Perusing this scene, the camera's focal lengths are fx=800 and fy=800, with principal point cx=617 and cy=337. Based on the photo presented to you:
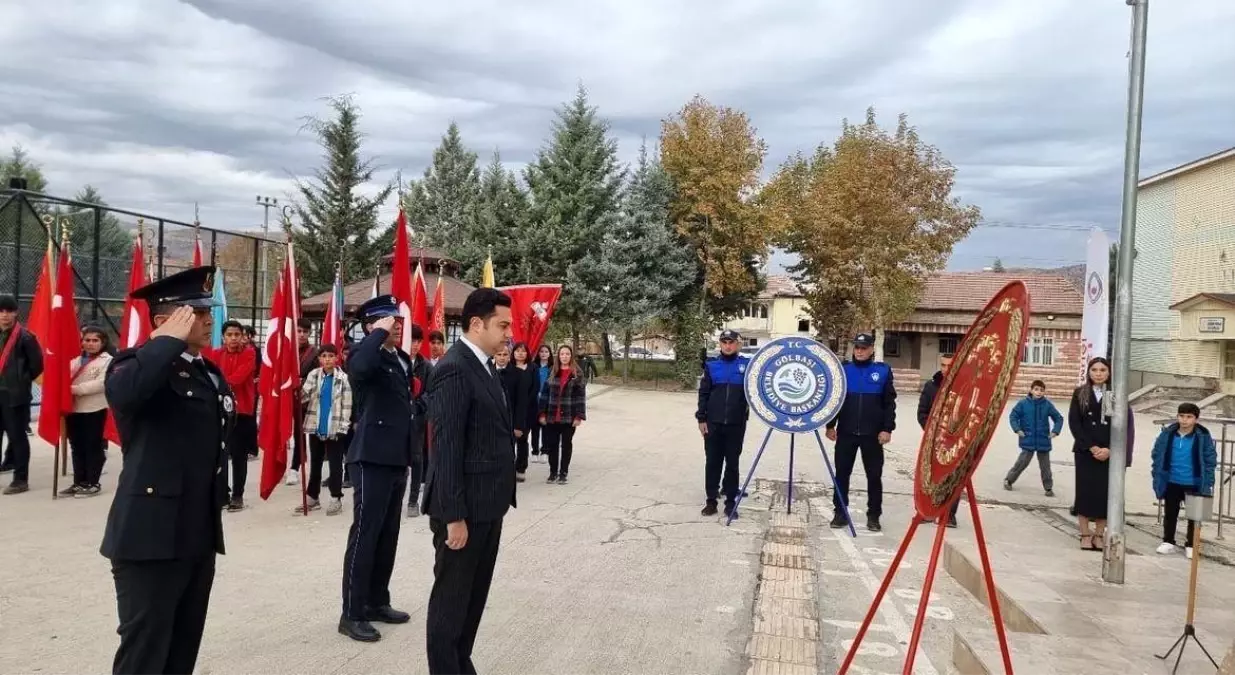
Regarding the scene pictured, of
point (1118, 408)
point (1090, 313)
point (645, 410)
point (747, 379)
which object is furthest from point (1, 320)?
point (645, 410)

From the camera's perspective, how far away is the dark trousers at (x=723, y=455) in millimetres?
8500

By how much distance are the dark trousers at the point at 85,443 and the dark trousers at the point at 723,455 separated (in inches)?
255

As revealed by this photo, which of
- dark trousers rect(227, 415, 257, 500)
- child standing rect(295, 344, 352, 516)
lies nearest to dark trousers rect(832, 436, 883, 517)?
child standing rect(295, 344, 352, 516)

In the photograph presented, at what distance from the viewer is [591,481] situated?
10562 millimetres

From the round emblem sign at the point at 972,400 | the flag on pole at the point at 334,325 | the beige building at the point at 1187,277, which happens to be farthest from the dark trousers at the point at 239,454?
the beige building at the point at 1187,277

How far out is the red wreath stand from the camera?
2959mm

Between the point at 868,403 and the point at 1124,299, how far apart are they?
2.52 m

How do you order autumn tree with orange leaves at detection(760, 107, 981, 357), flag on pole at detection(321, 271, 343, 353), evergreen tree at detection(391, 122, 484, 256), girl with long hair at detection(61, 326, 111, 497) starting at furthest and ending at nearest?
evergreen tree at detection(391, 122, 484, 256), autumn tree with orange leaves at detection(760, 107, 981, 357), flag on pole at detection(321, 271, 343, 353), girl with long hair at detection(61, 326, 111, 497)

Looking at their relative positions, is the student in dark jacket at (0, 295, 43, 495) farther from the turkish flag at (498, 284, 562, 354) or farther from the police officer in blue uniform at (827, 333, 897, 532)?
the police officer in blue uniform at (827, 333, 897, 532)

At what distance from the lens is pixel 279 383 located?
27.2ft

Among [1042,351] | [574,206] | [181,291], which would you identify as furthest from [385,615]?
[1042,351]

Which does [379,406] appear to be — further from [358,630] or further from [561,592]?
[561,592]

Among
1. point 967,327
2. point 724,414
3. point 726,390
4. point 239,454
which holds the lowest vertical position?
point 239,454

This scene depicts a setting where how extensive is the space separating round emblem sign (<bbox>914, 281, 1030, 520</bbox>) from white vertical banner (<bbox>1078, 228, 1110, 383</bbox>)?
5.28 m
